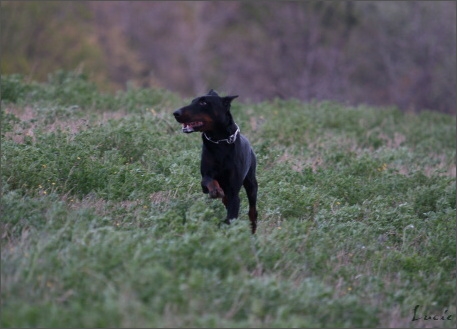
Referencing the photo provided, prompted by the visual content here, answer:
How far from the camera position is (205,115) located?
785 centimetres

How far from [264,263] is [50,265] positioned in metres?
1.91

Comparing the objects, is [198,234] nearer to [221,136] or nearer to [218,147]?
[218,147]

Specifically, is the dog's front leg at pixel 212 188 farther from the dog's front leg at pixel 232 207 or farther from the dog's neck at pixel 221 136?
the dog's neck at pixel 221 136

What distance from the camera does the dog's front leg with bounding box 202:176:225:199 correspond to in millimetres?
7500

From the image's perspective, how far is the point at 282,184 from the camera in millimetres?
9422

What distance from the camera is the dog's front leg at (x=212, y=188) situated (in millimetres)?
7500

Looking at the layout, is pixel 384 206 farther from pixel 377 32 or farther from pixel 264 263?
pixel 377 32

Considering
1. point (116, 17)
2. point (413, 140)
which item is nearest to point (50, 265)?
point (413, 140)

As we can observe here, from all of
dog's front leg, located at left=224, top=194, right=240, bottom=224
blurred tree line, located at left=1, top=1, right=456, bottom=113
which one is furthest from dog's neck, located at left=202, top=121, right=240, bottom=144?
blurred tree line, located at left=1, top=1, right=456, bottom=113

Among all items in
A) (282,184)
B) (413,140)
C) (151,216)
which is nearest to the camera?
(151,216)

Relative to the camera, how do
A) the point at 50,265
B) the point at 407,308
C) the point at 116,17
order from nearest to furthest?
the point at 50,265
the point at 407,308
the point at 116,17

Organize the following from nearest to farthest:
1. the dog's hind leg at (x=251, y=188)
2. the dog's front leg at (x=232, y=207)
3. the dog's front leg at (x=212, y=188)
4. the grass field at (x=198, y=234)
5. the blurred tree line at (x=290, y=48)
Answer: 1. the grass field at (x=198, y=234)
2. the dog's front leg at (x=212, y=188)
3. the dog's front leg at (x=232, y=207)
4. the dog's hind leg at (x=251, y=188)
5. the blurred tree line at (x=290, y=48)

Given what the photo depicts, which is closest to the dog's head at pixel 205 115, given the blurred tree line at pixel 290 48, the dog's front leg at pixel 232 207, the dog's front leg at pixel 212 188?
the dog's front leg at pixel 212 188

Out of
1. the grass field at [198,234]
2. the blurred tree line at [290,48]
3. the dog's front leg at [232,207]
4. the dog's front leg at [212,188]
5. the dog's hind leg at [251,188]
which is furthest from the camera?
the blurred tree line at [290,48]
